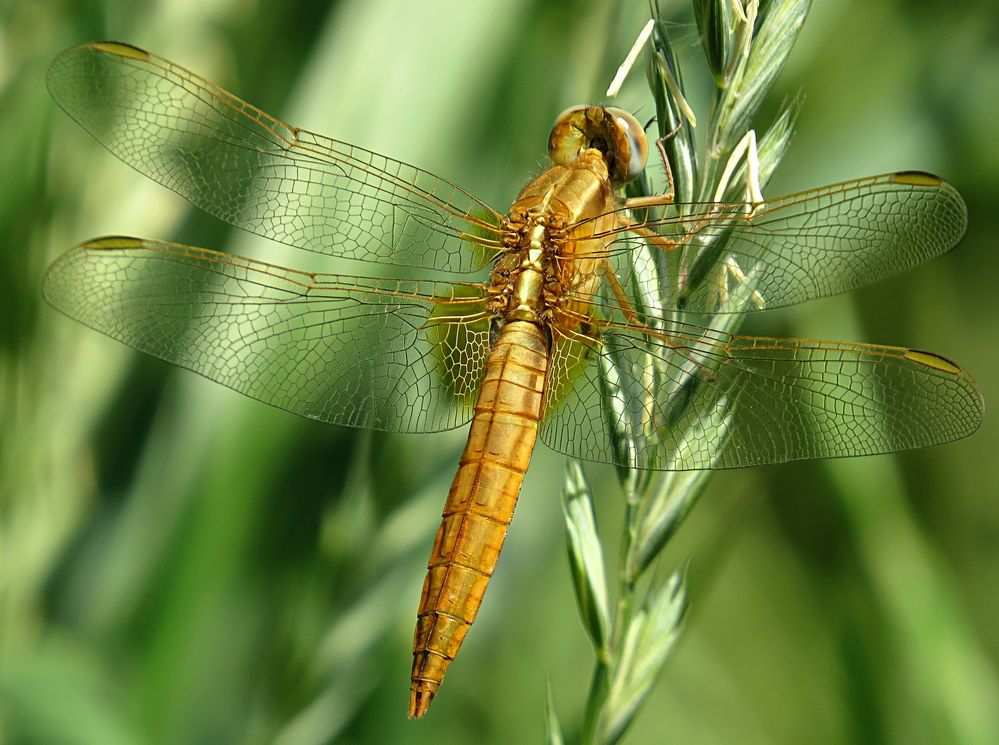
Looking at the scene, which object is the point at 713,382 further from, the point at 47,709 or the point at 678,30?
the point at 47,709

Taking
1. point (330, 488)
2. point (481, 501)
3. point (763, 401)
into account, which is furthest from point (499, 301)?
point (330, 488)

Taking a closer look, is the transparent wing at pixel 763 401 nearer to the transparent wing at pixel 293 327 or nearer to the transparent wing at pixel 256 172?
the transparent wing at pixel 293 327

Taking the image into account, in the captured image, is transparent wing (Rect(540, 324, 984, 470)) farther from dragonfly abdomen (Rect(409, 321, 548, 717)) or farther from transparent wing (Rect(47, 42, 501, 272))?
transparent wing (Rect(47, 42, 501, 272))

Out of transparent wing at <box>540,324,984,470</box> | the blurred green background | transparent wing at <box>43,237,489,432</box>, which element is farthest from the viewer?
the blurred green background

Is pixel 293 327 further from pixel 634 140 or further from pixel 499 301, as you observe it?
pixel 634 140

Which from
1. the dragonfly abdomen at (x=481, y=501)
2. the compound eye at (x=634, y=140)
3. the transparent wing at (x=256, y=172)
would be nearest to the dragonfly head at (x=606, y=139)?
the compound eye at (x=634, y=140)

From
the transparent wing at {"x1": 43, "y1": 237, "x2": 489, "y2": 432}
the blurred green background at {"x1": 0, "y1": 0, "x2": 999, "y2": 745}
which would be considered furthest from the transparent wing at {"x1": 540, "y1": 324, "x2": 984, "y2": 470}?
the transparent wing at {"x1": 43, "y1": 237, "x2": 489, "y2": 432}
